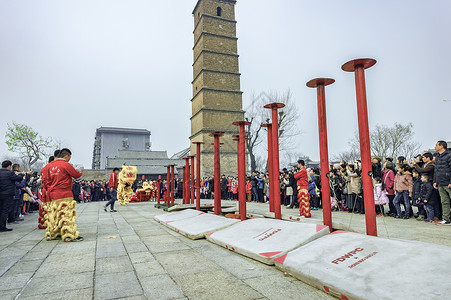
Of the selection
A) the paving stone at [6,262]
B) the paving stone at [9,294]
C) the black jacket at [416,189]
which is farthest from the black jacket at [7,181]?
the black jacket at [416,189]

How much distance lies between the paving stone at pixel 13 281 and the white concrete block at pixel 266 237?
8.55ft

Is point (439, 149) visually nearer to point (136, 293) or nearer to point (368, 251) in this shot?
point (368, 251)

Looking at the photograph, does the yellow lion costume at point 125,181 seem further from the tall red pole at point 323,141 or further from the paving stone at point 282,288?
the paving stone at point 282,288

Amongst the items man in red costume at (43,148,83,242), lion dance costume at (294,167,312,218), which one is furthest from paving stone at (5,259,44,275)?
lion dance costume at (294,167,312,218)

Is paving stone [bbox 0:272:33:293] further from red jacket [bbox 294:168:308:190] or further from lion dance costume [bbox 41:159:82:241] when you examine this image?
red jacket [bbox 294:168:308:190]

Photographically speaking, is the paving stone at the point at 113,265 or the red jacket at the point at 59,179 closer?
the paving stone at the point at 113,265

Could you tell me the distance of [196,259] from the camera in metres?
3.82

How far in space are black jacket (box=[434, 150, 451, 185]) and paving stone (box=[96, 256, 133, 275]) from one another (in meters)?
6.91

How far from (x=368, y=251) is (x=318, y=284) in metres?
0.67

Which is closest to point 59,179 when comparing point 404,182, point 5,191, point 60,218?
point 60,218

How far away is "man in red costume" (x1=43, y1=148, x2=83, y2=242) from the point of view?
5422 millimetres

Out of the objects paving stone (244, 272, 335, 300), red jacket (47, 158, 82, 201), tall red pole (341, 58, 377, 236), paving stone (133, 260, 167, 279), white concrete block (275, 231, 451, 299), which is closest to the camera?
white concrete block (275, 231, 451, 299)

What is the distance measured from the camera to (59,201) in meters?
5.50

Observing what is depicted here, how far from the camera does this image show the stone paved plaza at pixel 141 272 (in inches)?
103
